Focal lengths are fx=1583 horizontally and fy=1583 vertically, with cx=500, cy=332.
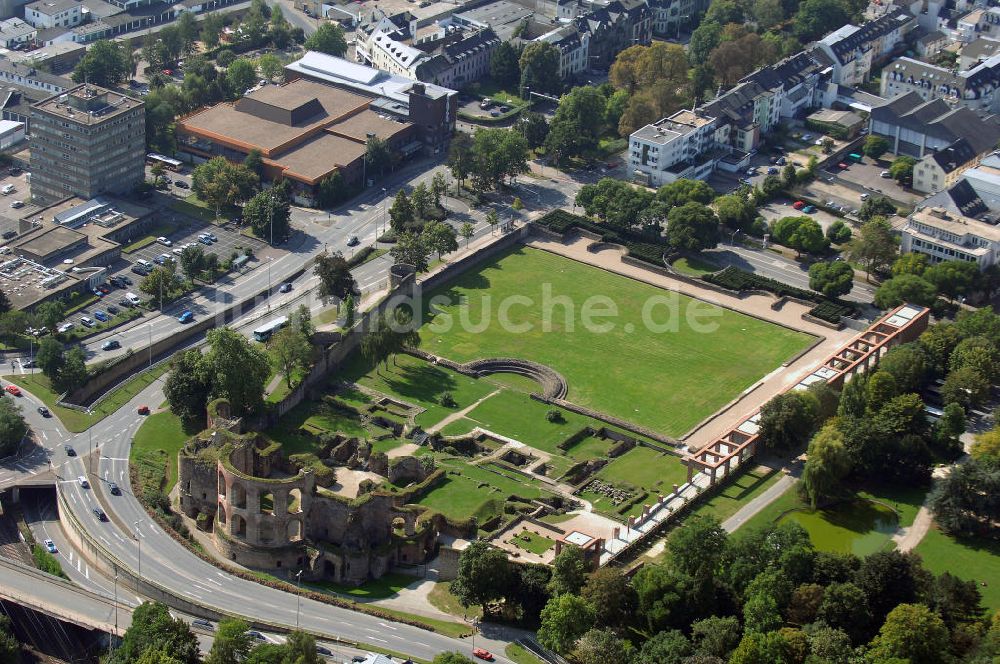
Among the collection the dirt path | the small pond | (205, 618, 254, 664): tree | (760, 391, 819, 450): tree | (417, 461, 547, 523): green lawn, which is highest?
(760, 391, 819, 450): tree

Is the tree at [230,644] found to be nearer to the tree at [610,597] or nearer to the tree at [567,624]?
the tree at [567,624]

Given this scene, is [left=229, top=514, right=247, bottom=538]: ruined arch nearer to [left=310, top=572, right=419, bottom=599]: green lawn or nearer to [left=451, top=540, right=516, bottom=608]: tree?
[left=310, top=572, right=419, bottom=599]: green lawn

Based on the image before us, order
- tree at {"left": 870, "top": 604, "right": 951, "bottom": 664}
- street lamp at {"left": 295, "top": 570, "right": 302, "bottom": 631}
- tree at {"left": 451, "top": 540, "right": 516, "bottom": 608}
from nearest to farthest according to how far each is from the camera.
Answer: tree at {"left": 870, "top": 604, "right": 951, "bottom": 664} < tree at {"left": 451, "top": 540, "right": 516, "bottom": 608} < street lamp at {"left": 295, "top": 570, "right": 302, "bottom": 631}

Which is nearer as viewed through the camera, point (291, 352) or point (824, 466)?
point (824, 466)

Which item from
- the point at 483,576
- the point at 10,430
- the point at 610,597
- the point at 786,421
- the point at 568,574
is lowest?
the point at 10,430

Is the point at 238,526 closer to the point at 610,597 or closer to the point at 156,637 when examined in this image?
the point at 156,637

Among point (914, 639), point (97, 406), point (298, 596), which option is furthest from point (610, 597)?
point (97, 406)

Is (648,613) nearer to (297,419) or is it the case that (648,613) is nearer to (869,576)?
(869,576)

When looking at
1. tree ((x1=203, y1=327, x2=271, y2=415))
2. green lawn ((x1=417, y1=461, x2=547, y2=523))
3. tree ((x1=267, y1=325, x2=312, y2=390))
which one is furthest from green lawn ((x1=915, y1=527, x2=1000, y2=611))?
tree ((x1=203, y1=327, x2=271, y2=415))
